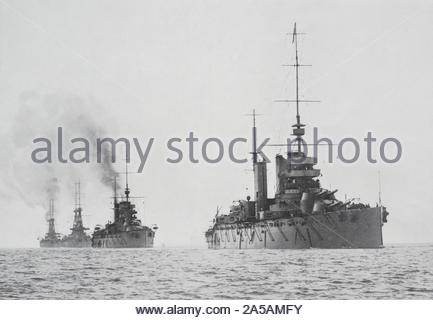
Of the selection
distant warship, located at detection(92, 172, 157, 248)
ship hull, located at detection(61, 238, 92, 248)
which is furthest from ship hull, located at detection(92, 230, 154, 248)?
ship hull, located at detection(61, 238, 92, 248)

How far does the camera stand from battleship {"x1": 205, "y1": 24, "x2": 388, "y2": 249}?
52.4 meters


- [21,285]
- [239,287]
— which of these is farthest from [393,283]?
[21,285]

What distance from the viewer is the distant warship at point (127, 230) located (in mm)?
93938

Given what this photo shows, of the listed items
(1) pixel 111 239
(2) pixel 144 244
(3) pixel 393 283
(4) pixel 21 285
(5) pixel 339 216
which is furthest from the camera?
(1) pixel 111 239

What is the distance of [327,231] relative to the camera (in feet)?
176

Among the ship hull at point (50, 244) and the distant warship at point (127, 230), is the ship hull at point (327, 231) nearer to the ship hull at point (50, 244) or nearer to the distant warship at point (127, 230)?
the distant warship at point (127, 230)

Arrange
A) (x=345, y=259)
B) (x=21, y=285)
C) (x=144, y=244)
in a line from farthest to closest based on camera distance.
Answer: (x=144, y=244), (x=345, y=259), (x=21, y=285)

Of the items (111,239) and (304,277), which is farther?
(111,239)

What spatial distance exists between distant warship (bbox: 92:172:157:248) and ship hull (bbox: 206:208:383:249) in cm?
3459

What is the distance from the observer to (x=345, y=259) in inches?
1542
